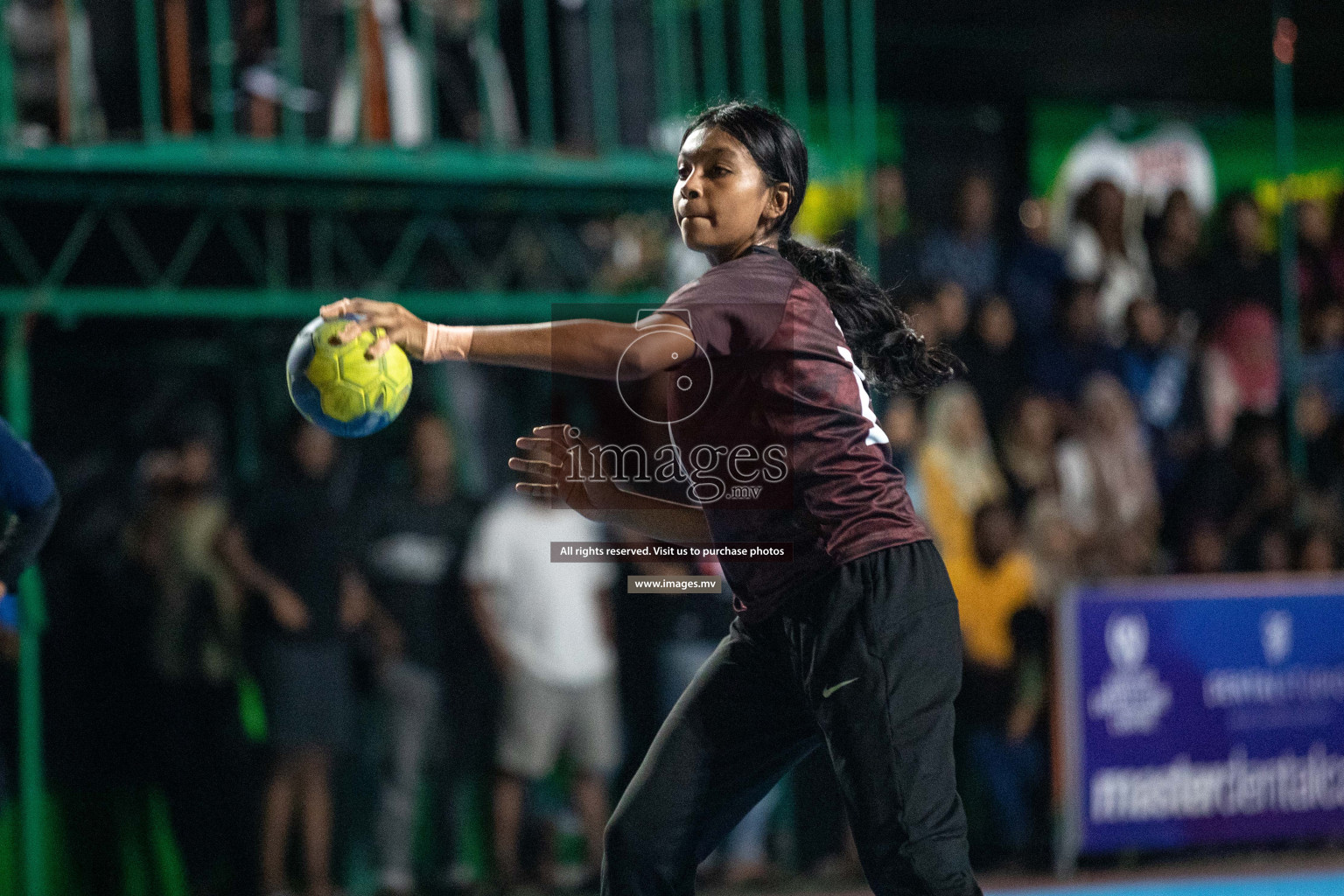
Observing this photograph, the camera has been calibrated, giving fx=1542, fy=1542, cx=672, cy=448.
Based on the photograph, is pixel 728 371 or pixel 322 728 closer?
pixel 728 371

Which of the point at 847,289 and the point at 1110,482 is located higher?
the point at 847,289

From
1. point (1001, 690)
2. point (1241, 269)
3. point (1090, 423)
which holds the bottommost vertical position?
point (1001, 690)

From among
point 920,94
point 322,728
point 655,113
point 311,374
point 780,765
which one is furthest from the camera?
point 920,94

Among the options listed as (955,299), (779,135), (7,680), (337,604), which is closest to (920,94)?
(955,299)

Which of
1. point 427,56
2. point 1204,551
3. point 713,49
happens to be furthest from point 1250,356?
point 427,56

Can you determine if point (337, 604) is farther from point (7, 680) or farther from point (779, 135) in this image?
point (779, 135)

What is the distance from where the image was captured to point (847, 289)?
3.70m

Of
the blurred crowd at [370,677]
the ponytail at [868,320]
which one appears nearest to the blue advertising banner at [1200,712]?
the blurred crowd at [370,677]

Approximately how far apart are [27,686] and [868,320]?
4.44 meters

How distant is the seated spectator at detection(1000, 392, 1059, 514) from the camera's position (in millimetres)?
8266

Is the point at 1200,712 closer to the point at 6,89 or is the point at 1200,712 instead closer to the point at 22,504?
the point at 22,504

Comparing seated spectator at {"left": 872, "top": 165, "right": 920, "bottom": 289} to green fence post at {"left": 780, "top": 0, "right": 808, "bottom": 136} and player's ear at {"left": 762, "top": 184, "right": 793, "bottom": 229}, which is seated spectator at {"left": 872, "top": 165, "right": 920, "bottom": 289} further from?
player's ear at {"left": 762, "top": 184, "right": 793, "bottom": 229}

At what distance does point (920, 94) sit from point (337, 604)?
770 centimetres

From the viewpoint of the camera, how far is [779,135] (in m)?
3.57
